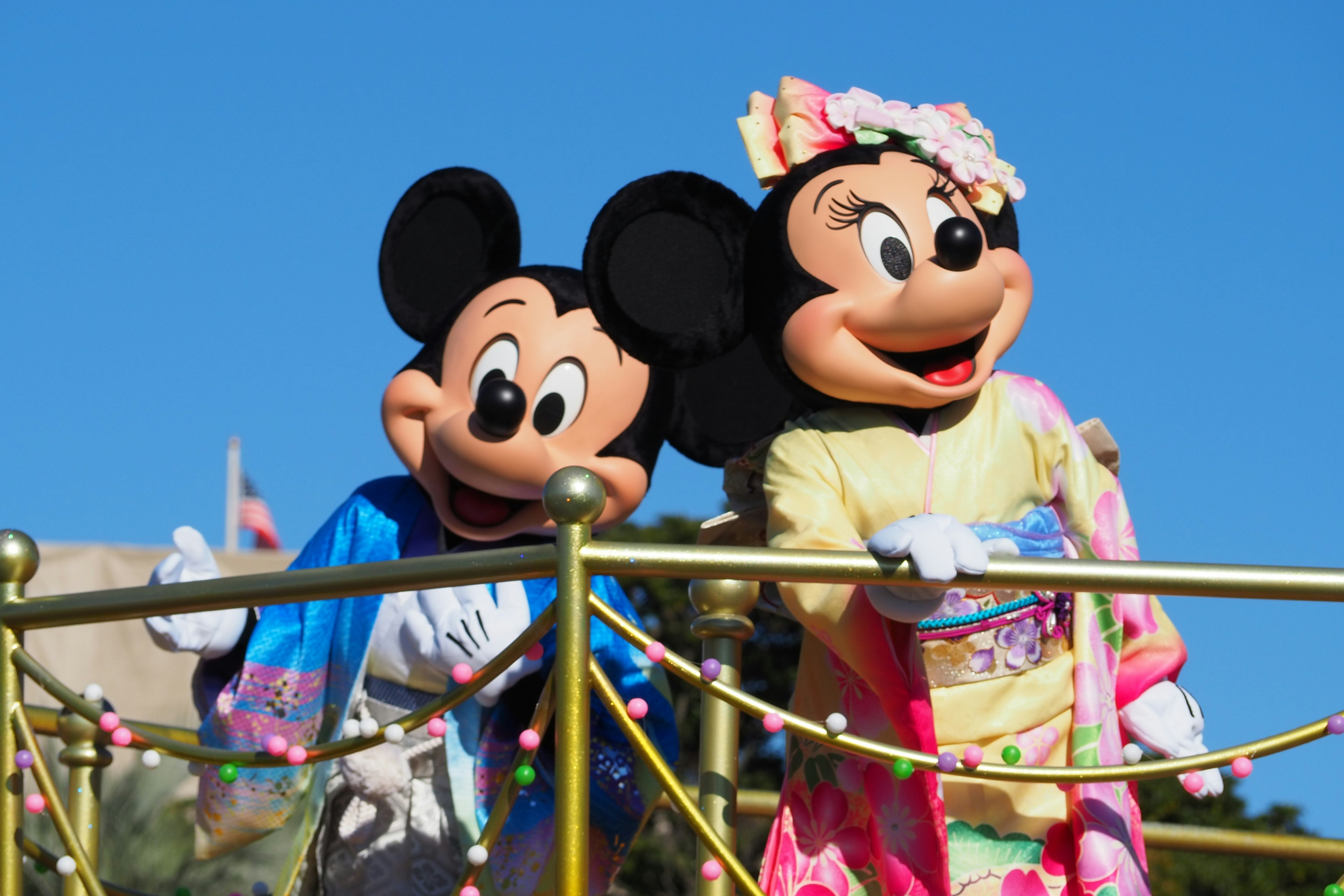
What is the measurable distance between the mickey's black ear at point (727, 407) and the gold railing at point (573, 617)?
1353 millimetres

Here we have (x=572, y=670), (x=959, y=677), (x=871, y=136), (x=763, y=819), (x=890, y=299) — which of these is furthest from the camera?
(x=763, y=819)

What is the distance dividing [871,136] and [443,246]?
121cm

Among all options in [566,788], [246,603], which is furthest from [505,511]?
[566,788]

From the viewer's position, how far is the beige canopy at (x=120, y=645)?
832 cm

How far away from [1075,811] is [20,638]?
69.2 inches

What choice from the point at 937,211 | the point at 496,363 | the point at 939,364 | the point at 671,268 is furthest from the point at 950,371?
the point at 496,363

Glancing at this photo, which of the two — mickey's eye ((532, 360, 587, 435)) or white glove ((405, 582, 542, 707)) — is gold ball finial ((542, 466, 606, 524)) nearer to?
white glove ((405, 582, 542, 707))

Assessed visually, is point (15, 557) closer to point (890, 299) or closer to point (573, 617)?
point (573, 617)

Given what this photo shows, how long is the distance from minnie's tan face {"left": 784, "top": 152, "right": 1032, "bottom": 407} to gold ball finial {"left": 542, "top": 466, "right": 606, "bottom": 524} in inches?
37.9

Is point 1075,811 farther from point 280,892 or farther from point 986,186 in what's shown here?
point 280,892

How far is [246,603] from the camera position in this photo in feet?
7.89

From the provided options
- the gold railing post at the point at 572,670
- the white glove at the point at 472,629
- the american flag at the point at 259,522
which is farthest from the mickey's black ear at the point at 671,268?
the american flag at the point at 259,522

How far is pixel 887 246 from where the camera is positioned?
315 cm

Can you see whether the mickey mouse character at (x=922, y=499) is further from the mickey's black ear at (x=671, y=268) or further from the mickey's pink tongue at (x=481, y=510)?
the mickey's pink tongue at (x=481, y=510)
